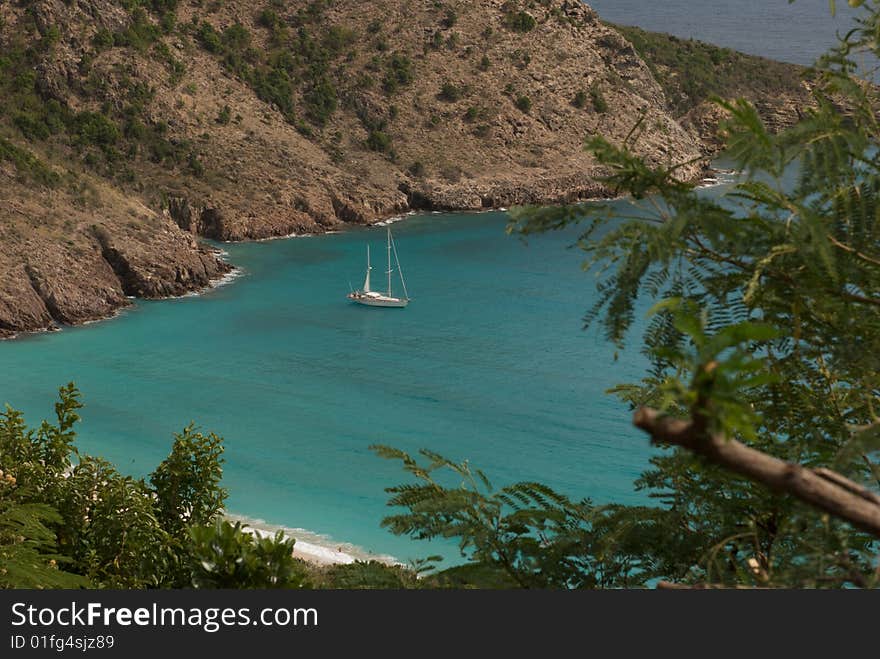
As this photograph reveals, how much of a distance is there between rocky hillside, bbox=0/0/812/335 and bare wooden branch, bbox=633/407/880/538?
106 ft

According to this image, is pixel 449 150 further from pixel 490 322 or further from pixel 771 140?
pixel 771 140

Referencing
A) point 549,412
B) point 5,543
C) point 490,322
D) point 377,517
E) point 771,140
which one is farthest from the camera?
point 490,322

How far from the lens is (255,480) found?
2427cm

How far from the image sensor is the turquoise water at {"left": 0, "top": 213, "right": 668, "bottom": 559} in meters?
24.4

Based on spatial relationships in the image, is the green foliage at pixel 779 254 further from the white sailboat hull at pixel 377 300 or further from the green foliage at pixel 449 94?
the green foliage at pixel 449 94

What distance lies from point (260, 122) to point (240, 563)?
48089 millimetres

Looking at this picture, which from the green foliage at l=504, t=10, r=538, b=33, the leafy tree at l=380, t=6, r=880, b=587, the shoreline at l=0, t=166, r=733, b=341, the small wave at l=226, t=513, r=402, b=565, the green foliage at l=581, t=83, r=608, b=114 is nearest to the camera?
the leafy tree at l=380, t=6, r=880, b=587

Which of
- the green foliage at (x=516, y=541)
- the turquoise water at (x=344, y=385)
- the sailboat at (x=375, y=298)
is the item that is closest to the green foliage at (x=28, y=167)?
the turquoise water at (x=344, y=385)

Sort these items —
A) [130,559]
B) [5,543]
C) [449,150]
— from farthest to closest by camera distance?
[449,150]
[130,559]
[5,543]

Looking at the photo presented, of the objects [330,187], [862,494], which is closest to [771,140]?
[862,494]

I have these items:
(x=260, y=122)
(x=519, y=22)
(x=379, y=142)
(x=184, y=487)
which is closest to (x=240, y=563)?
(x=184, y=487)

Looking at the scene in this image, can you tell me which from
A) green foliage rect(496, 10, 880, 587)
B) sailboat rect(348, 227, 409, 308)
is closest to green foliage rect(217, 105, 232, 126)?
sailboat rect(348, 227, 409, 308)

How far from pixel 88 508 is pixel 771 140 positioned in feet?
27.5

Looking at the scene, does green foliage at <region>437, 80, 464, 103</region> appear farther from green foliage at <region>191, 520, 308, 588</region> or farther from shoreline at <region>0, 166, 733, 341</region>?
green foliage at <region>191, 520, 308, 588</region>
